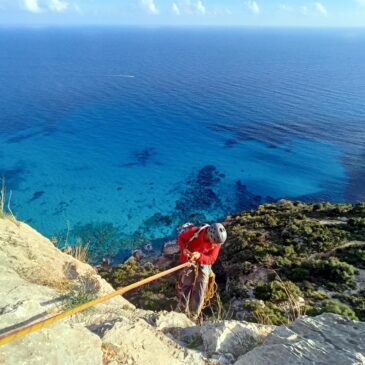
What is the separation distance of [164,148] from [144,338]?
2040 inches

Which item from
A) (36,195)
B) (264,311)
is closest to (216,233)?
(264,311)

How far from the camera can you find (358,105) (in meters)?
77.9

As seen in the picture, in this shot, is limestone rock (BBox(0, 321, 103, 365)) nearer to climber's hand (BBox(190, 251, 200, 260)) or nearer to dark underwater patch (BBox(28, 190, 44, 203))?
climber's hand (BBox(190, 251, 200, 260))

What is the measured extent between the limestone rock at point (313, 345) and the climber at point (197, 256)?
3.03 metres

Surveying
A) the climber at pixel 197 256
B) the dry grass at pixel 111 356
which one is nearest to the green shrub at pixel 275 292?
the climber at pixel 197 256

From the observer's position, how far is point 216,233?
8859mm

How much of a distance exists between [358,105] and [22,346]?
85.4 metres

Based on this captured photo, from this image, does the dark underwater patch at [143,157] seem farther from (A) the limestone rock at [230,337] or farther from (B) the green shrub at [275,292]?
(A) the limestone rock at [230,337]

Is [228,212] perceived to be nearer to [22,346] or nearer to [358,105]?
[22,346]

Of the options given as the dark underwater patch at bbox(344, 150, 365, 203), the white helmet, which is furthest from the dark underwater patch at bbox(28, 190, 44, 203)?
the dark underwater patch at bbox(344, 150, 365, 203)

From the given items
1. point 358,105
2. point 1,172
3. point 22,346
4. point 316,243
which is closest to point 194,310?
point 22,346

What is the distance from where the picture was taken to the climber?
903cm

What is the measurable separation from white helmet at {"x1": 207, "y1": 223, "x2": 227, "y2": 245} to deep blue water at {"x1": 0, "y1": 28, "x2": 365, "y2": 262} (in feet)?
54.6

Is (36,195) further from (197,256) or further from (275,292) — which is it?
(197,256)
